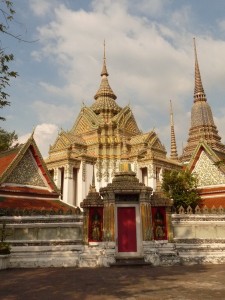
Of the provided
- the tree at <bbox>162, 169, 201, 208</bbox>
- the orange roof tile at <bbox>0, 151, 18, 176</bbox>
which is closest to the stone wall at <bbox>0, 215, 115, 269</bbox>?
the orange roof tile at <bbox>0, 151, 18, 176</bbox>

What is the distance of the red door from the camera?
14.7 m

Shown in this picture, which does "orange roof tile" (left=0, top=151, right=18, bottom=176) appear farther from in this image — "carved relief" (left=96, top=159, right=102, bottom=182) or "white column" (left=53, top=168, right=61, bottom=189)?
"carved relief" (left=96, top=159, right=102, bottom=182)

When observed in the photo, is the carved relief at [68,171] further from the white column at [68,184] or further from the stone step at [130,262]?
the stone step at [130,262]

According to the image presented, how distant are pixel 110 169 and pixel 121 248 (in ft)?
73.9

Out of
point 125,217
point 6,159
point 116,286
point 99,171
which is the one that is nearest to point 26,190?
point 6,159

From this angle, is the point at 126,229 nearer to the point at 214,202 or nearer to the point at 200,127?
the point at 214,202

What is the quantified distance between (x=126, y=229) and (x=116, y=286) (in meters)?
5.91

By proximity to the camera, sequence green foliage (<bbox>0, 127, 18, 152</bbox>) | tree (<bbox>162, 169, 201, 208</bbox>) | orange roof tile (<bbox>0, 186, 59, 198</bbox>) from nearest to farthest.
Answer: orange roof tile (<bbox>0, 186, 59, 198</bbox>) < tree (<bbox>162, 169, 201, 208</bbox>) < green foliage (<bbox>0, 127, 18, 152</bbox>)

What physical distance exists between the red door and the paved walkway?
109 inches

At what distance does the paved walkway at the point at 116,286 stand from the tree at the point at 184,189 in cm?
967

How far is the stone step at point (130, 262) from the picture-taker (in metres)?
13.6

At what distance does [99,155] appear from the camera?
122 ft

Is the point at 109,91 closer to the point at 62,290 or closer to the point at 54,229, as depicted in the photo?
the point at 54,229

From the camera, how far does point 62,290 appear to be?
8.39m
